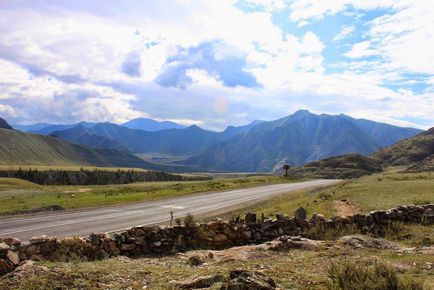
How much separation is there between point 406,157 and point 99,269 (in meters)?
182

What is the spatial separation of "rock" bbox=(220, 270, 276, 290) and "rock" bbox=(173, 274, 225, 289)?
49 cm

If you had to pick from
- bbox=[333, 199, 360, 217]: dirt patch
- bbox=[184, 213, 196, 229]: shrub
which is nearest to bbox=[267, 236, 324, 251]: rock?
bbox=[184, 213, 196, 229]: shrub

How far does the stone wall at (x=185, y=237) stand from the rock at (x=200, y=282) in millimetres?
4706

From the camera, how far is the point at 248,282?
8.15 meters

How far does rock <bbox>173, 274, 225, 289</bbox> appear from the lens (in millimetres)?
9000

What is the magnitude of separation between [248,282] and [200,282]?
1.33m

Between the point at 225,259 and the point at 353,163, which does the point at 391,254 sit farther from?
the point at 353,163

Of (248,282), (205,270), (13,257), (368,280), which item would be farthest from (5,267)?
(368,280)

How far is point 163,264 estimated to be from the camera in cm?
1261

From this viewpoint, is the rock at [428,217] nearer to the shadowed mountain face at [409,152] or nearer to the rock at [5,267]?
the rock at [5,267]

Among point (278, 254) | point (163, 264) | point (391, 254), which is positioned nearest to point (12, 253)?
point (163, 264)

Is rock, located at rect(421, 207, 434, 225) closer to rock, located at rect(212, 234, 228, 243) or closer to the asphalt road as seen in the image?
rock, located at rect(212, 234, 228, 243)

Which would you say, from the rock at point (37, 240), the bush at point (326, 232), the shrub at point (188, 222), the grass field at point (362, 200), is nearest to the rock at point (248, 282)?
the rock at point (37, 240)

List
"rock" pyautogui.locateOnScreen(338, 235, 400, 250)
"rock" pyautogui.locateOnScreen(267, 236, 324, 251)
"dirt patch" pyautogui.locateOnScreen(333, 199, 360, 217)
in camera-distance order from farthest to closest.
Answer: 1. "dirt patch" pyautogui.locateOnScreen(333, 199, 360, 217)
2. "rock" pyautogui.locateOnScreen(338, 235, 400, 250)
3. "rock" pyautogui.locateOnScreen(267, 236, 324, 251)
